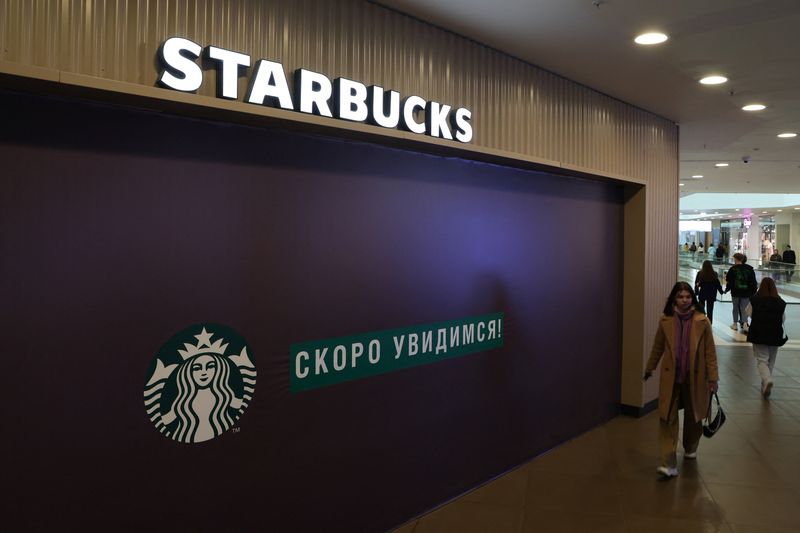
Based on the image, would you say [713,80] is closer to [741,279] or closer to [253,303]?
[253,303]

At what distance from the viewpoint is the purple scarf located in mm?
5227

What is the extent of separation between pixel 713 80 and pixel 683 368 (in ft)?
8.94

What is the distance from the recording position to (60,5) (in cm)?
260

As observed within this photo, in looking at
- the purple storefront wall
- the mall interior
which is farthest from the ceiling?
the purple storefront wall

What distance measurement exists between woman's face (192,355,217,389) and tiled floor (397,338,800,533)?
1953 millimetres

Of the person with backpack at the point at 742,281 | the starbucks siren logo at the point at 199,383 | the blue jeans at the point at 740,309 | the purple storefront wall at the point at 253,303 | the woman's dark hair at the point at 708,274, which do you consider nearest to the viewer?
the purple storefront wall at the point at 253,303

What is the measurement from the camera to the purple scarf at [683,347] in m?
5.23

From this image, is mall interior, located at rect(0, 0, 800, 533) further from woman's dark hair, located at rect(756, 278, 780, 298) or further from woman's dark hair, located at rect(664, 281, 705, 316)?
woman's dark hair, located at rect(756, 278, 780, 298)

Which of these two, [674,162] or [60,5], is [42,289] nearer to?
[60,5]

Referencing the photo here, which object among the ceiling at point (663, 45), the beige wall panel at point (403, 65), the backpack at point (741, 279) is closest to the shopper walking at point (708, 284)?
the backpack at point (741, 279)

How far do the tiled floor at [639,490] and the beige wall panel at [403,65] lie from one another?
4.10 ft

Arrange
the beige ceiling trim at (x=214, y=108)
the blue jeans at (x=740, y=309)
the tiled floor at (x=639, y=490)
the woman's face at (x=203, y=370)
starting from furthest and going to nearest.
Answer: the blue jeans at (x=740, y=309) < the tiled floor at (x=639, y=490) < the woman's face at (x=203, y=370) < the beige ceiling trim at (x=214, y=108)

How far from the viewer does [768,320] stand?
7957 mm

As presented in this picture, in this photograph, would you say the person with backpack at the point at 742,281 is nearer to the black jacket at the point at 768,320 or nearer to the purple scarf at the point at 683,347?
the black jacket at the point at 768,320
